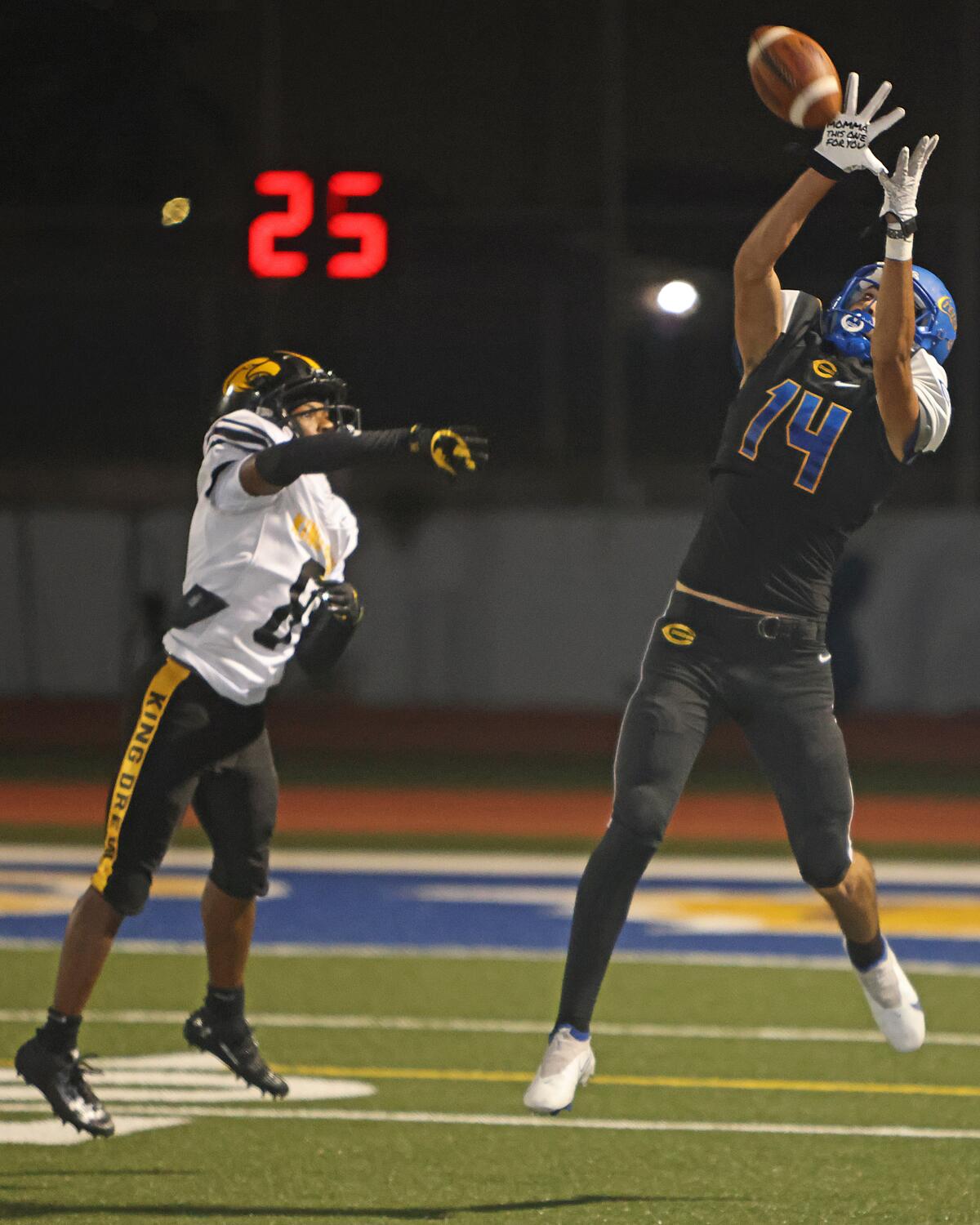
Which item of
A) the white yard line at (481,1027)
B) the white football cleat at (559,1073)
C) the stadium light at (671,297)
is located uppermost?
the white football cleat at (559,1073)

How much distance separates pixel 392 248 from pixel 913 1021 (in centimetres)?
996

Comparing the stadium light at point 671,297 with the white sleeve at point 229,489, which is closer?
the white sleeve at point 229,489

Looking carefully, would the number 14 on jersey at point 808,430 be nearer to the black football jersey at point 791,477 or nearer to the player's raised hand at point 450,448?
the black football jersey at point 791,477

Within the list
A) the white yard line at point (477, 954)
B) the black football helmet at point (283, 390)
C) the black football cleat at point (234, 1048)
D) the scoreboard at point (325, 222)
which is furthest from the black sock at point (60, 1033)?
the scoreboard at point (325, 222)

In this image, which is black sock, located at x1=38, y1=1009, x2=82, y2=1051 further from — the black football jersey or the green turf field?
the black football jersey

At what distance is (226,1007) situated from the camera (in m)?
5.80

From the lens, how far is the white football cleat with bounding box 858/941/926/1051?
17.8 ft

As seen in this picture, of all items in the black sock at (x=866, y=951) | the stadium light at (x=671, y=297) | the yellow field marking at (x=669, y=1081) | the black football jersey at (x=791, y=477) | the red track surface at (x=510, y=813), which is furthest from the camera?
the stadium light at (x=671, y=297)

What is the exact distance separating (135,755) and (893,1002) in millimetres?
2032

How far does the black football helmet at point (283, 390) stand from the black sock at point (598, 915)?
1.40 meters

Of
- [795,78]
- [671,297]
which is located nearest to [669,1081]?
[795,78]

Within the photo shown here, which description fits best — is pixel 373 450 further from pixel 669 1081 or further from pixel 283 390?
pixel 669 1081

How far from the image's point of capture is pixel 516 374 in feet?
89.7

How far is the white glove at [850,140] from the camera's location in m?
4.86
